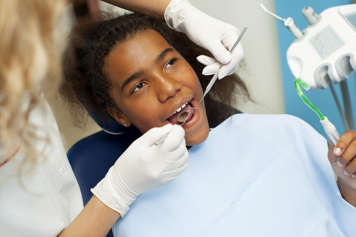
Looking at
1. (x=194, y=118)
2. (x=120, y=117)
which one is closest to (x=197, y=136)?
(x=194, y=118)

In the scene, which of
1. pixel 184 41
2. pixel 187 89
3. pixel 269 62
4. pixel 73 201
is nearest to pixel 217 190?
pixel 187 89

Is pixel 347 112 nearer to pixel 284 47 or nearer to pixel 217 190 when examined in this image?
pixel 217 190

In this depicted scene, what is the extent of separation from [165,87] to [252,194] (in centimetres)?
41

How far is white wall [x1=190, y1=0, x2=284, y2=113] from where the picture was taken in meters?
1.69

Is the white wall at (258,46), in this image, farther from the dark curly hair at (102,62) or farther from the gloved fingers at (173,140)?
the gloved fingers at (173,140)

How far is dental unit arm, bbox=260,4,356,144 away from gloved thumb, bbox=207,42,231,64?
27cm

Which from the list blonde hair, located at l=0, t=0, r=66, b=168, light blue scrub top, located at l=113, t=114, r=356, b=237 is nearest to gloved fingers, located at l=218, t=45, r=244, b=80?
light blue scrub top, located at l=113, t=114, r=356, b=237

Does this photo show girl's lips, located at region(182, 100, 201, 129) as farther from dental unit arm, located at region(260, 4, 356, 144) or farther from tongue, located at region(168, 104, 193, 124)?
dental unit arm, located at region(260, 4, 356, 144)

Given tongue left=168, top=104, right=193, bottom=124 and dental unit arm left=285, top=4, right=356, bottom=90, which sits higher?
dental unit arm left=285, top=4, right=356, bottom=90

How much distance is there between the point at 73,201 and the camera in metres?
1.07

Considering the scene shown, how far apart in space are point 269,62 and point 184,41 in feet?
1.81

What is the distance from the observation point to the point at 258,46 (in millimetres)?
1751

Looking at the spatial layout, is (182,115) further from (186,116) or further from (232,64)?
(232,64)

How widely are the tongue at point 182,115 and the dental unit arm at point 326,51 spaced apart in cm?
38
